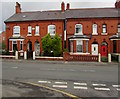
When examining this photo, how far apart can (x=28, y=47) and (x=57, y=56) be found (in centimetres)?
951

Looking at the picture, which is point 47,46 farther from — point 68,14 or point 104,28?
point 104,28

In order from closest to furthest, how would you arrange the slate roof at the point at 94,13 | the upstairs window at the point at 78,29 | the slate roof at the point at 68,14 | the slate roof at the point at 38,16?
the slate roof at the point at 94,13
the upstairs window at the point at 78,29
the slate roof at the point at 68,14
the slate roof at the point at 38,16

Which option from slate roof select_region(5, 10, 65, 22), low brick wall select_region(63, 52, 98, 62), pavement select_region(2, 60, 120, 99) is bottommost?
pavement select_region(2, 60, 120, 99)

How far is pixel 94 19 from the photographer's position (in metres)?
24.5

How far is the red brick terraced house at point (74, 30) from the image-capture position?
23875 millimetres

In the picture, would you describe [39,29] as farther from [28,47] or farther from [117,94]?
[117,94]

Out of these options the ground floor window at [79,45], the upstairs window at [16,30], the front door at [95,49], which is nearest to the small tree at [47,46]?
the ground floor window at [79,45]

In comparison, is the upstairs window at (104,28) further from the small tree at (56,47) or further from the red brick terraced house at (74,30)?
the small tree at (56,47)

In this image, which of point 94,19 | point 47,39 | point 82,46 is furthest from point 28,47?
point 94,19

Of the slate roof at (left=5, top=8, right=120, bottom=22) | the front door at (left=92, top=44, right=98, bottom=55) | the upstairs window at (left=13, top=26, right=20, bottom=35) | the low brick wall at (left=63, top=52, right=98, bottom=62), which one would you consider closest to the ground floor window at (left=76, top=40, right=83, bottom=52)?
the front door at (left=92, top=44, right=98, bottom=55)

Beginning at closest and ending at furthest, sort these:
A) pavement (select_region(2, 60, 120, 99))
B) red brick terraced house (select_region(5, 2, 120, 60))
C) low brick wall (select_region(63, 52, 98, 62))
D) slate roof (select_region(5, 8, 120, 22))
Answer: pavement (select_region(2, 60, 120, 99)), low brick wall (select_region(63, 52, 98, 62)), red brick terraced house (select_region(5, 2, 120, 60)), slate roof (select_region(5, 8, 120, 22))

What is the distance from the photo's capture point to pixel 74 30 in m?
25.0

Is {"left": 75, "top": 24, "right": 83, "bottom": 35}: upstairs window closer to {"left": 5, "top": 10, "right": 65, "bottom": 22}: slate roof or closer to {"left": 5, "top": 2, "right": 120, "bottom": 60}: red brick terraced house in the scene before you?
{"left": 5, "top": 2, "right": 120, "bottom": 60}: red brick terraced house

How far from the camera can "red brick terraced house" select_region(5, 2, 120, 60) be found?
23.9m
